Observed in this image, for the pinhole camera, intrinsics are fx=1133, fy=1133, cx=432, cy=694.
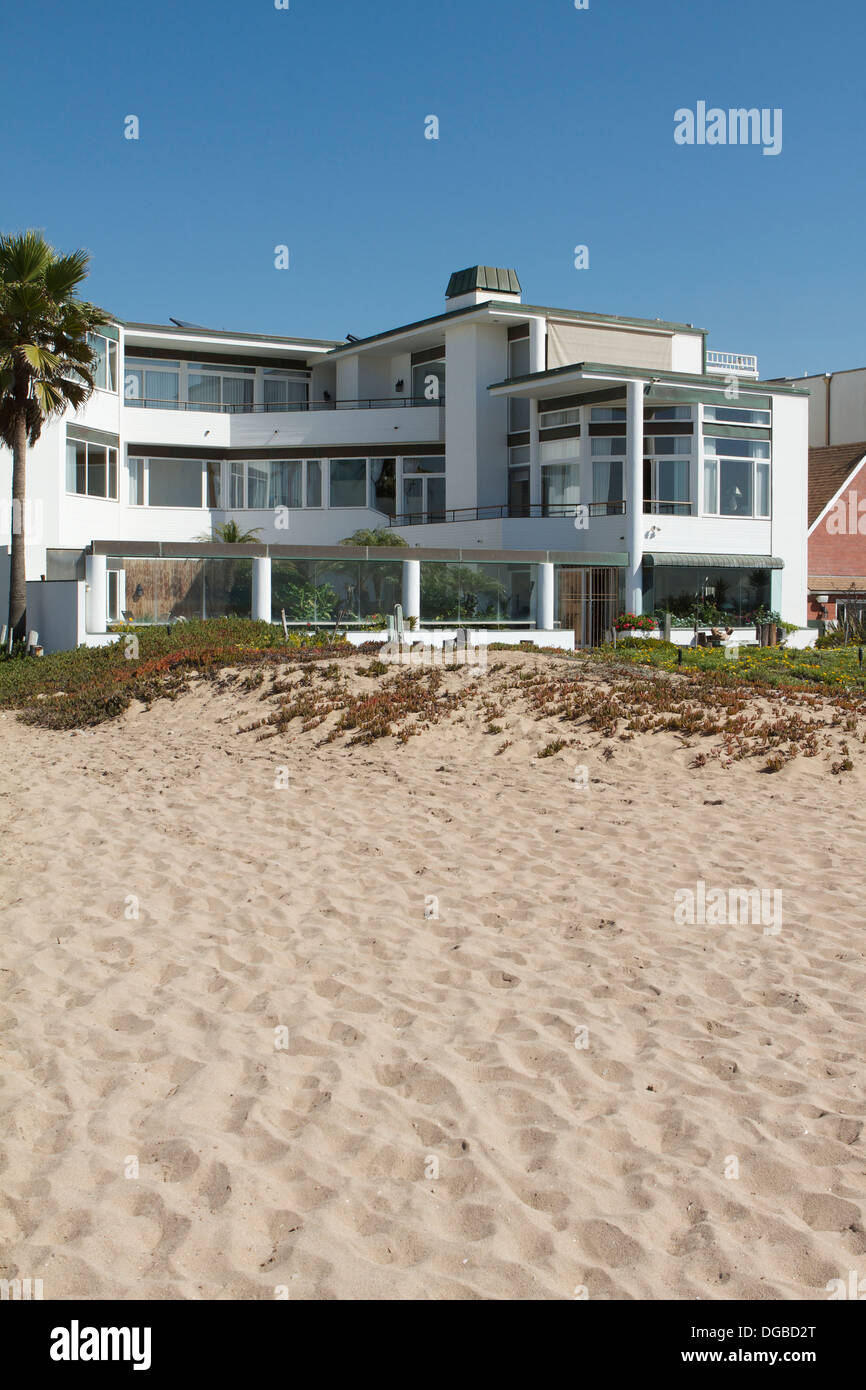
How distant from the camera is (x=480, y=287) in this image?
4212 centimetres

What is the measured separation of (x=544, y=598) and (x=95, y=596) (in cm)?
1271

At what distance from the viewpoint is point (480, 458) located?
41438 mm

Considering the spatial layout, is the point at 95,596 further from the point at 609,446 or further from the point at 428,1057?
the point at 428,1057

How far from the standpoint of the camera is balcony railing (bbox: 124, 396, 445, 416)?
43.7 meters

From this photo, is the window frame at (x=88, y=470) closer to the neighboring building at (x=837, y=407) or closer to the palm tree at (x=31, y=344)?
the palm tree at (x=31, y=344)

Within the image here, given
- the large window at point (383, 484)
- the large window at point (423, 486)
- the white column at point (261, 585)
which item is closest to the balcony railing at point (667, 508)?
the large window at point (423, 486)

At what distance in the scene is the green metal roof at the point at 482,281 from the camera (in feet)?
139

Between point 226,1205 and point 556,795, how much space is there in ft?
28.7

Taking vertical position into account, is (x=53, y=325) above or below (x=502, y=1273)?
above

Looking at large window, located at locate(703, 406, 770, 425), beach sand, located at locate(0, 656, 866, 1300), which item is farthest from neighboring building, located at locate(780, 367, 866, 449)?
beach sand, located at locate(0, 656, 866, 1300)

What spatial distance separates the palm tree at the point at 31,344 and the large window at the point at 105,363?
8.73 metres

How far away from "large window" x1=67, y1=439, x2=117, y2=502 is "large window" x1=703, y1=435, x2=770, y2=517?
20.2 m

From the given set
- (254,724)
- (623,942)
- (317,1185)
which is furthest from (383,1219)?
(254,724)
